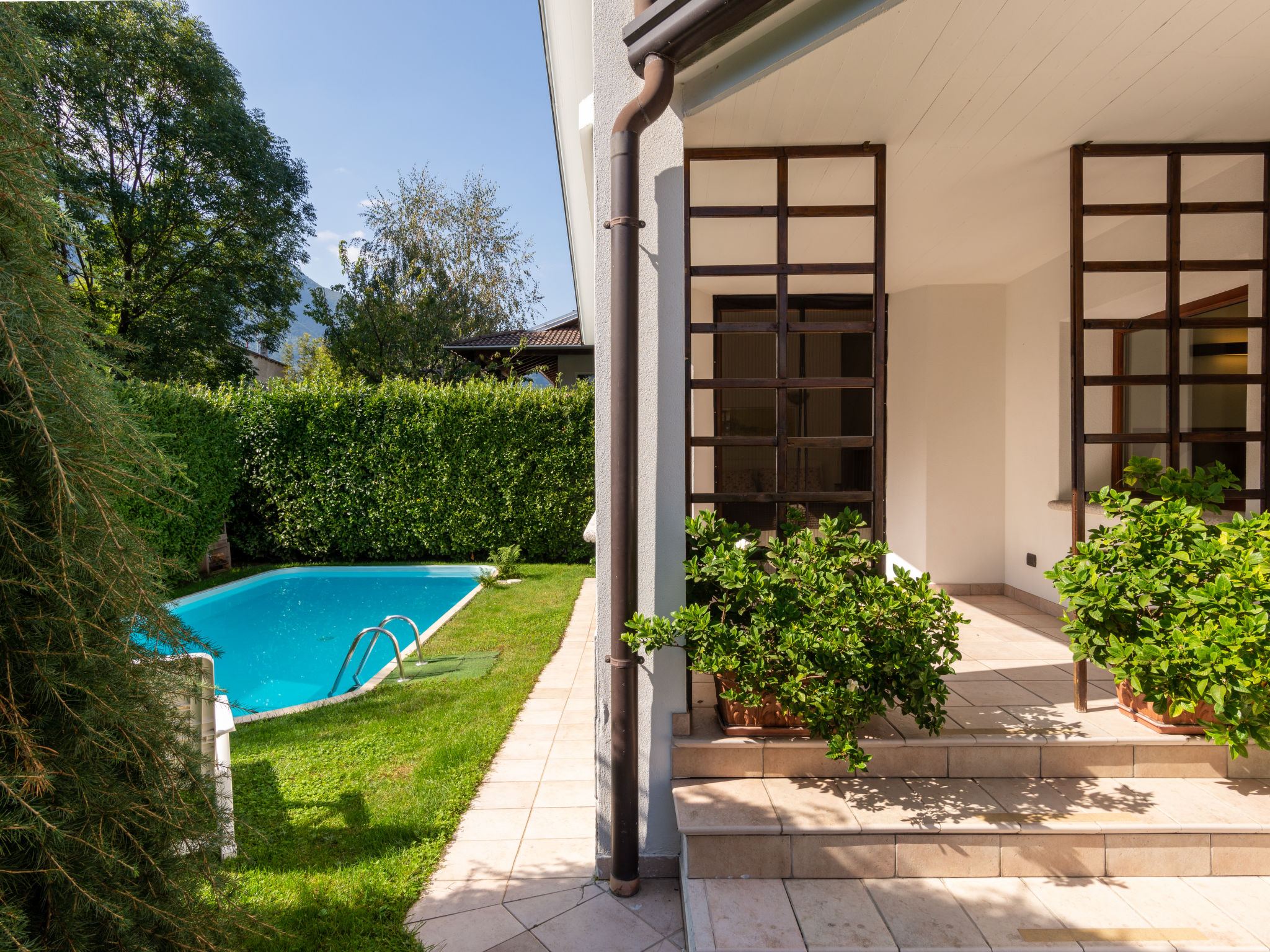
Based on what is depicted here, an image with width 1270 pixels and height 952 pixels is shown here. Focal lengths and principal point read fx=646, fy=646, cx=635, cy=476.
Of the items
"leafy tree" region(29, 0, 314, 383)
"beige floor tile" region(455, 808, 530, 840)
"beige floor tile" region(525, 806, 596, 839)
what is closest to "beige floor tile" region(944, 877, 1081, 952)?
"beige floor tile" region(525, 806, 596, 839)

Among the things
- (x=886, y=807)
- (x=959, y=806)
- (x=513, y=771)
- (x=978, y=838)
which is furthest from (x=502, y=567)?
(x=978, y=838)

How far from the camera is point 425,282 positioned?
21328 mm

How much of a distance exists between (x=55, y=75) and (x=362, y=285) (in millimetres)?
7947

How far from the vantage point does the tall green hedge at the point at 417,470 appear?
10641 mm

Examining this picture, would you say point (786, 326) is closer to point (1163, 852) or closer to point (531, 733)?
point (1163, 852)

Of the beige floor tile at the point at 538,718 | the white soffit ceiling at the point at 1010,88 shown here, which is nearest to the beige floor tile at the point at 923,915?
the beige floor tile at the point at 538,718

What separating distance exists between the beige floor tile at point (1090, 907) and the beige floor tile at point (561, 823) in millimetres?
1884

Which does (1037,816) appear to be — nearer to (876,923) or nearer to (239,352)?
(876,923)

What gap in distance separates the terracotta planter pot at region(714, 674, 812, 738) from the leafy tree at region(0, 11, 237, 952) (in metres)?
1.96

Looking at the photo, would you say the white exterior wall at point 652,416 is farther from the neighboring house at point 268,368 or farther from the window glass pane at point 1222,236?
the neighboring house at point 268,368

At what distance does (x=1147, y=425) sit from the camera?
5.24 m

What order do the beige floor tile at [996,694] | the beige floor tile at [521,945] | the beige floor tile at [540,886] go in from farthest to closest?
1. the beige floor tile at [996,694]
2. the beige floor tile at [540,886]
3. the beige floor tile at [521,945]

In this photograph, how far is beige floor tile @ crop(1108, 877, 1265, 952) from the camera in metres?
2.12

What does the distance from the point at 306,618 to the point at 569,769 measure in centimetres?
642
